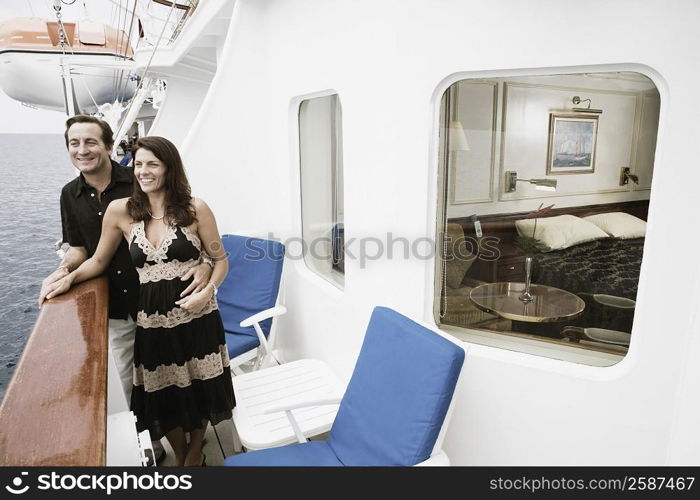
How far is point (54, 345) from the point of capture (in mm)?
1334

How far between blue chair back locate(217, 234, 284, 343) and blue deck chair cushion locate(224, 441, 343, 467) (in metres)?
1.09

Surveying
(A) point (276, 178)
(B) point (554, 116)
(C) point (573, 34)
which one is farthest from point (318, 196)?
(C) point (573, 34)

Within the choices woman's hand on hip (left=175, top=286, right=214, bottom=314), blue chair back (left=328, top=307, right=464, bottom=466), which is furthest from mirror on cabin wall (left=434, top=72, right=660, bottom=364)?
woman's hand on hip (left=175, top=286, right=214, bottom=314)

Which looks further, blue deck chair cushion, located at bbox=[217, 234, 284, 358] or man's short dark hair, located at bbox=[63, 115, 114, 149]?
blue deck chair cushion, located at bbox=[217, 234, 284, 358]

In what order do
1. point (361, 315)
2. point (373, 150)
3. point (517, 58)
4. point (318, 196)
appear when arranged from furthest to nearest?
point (318, 196), point (361, 315), point (373, 150), point (517, 58)

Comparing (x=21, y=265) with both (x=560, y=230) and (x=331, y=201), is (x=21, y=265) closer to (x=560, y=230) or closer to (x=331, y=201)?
(x=331, y=201)

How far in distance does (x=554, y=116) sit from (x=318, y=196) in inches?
61.7

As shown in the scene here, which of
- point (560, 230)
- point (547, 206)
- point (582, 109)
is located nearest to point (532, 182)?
point (547, 206)

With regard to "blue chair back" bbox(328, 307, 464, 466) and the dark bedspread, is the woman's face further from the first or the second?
the dark bedspread

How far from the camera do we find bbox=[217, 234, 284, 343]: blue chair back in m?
2.87

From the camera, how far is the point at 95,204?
6.57 feet

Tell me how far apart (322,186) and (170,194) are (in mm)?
1213
